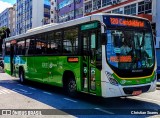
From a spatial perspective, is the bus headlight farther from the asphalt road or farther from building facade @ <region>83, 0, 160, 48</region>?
building facade @ <region>83, 0, 160, 48</region>

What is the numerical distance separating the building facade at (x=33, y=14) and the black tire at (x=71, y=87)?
267 ft

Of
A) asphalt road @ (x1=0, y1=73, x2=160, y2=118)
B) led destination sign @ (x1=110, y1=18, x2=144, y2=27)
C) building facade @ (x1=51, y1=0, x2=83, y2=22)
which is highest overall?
building facade @ (x1=51, y1=0, x2=83, y2=22)

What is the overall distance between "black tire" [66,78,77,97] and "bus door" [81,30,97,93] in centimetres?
96

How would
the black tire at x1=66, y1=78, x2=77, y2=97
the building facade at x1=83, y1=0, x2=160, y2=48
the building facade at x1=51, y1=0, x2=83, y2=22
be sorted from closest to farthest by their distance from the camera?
the black tire at x1=66, y1=78, x2=77, y2=97, the building facade at x1=83, y1=0, x2=160, y2=48, the building facade at x1=51, y1=0, x2=83, y2=22

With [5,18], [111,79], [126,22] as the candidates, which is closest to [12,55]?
[126,22]

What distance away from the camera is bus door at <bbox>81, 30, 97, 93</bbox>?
1016 cm

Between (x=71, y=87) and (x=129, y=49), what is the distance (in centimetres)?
325

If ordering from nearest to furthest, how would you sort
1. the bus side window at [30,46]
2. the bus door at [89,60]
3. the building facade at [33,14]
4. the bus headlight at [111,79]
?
the bus headlight at [111,79], the bus door at [89,60], the bus side window at [30,46], the building facade at [33,14]

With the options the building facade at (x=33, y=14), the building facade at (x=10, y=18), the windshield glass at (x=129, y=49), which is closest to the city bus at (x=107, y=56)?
the windshield glass at (x=129, y=49)

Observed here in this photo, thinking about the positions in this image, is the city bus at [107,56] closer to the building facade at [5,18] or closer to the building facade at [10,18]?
Answer: the building facade at [10,18]

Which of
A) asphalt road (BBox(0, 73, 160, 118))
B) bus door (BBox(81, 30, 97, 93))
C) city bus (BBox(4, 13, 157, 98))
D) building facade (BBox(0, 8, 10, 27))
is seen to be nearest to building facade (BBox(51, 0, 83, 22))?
city bus (BBox(4, 13, 157, 98))

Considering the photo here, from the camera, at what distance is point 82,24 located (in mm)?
11062

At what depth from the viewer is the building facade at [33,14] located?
96.6m

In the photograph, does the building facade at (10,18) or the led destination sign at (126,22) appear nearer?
the led destination sign at (126,22)
